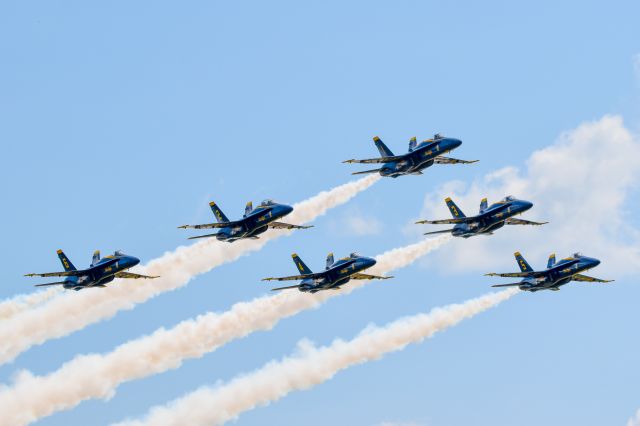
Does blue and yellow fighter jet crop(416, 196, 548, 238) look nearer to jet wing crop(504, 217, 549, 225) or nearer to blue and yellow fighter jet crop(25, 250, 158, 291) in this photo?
jet wing crop(504, 217, 549, 225)

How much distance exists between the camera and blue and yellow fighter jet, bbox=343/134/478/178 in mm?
149750

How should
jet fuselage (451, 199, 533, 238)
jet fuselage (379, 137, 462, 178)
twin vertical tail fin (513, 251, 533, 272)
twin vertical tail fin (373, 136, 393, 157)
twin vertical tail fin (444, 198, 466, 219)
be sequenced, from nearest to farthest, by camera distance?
jet fuselage (451, 199, 533, 238) < jet fuselage (379, 137, 462, 178) < twin vertical tail fin (513, 251, 533, 272) < twin vertical tail fin (444, 198, 466, 219) < twin vertical tail fin (373, 136, 393, 157)

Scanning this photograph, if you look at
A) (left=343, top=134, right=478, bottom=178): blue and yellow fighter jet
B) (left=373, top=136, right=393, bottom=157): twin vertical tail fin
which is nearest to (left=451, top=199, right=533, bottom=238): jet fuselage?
(left=343, top=134, right=478, bottom=178): blue and yellow fighter jet

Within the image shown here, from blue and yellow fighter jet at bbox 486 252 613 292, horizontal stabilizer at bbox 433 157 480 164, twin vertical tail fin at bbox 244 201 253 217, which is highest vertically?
horizontal stabilizer at bbox 433 157 480 164

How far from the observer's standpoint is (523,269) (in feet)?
494

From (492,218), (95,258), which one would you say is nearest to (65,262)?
(95,258)

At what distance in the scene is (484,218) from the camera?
493 ft

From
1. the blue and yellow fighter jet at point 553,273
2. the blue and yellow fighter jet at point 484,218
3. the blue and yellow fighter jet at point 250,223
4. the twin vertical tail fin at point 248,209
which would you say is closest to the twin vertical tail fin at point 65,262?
the blue and yellow fighter jet at point 250,223

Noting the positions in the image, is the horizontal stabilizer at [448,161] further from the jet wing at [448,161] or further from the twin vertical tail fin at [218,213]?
the twin vertical tail fin at [218,213]

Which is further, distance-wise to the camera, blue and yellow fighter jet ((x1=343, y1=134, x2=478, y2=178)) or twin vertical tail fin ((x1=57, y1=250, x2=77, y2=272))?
blue and yellow fighter jet ((x1=343, y1=134, x2=478, y2=178))

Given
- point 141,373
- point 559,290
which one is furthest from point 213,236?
point 559,290

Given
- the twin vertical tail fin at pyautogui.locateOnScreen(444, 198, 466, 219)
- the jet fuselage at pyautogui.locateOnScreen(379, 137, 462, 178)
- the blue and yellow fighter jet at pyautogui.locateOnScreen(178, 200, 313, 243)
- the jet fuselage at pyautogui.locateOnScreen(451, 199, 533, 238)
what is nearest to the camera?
the blue and yellow fighter jet at pyautogui.locateOnScreen(178, 200, 313, 243)

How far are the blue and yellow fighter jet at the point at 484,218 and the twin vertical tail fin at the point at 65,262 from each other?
3641 centimetres

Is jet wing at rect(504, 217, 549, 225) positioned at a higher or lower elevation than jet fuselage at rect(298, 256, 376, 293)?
higher
